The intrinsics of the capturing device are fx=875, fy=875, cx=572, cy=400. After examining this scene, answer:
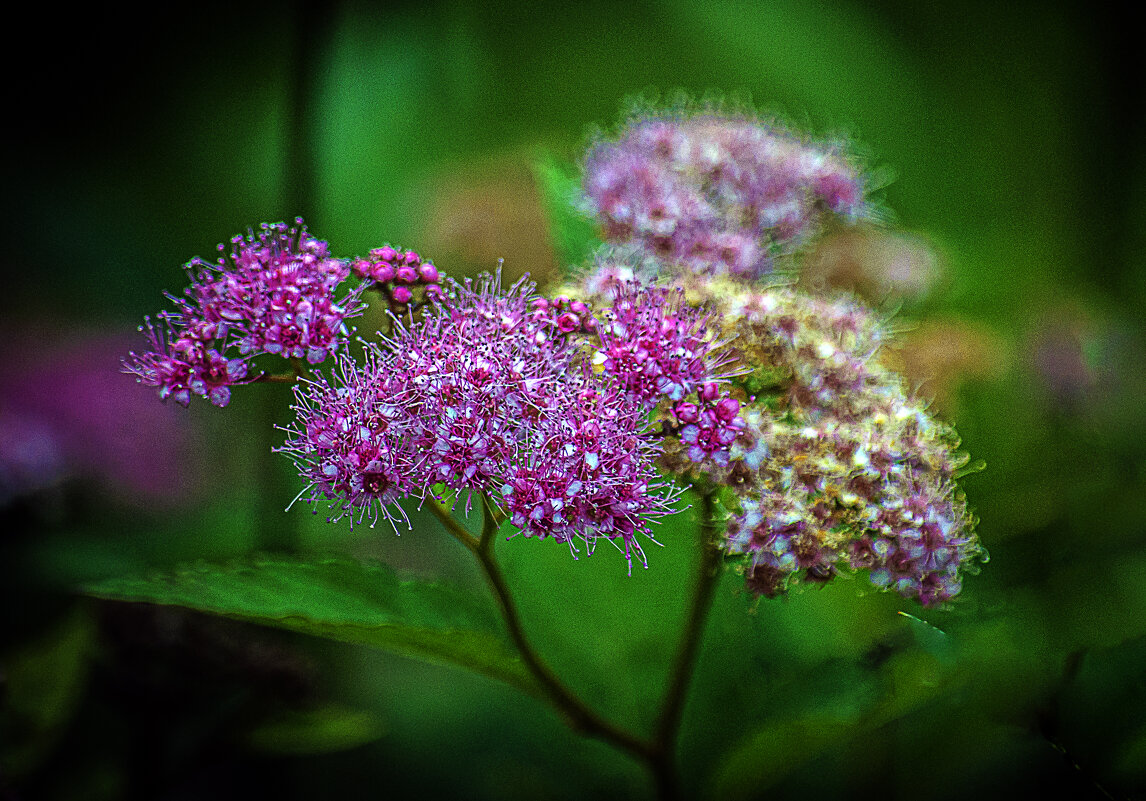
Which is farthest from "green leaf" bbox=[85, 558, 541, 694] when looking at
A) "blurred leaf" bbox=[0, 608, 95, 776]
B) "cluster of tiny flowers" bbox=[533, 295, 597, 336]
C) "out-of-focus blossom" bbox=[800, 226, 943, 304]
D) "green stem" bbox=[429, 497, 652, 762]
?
"out-of-focus blossom" bbox=[800, 226, 943, 304]

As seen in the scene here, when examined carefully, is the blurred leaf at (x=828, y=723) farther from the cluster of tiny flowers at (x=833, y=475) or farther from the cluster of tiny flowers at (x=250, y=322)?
the cluster of tiny flowers at (x=250, y=322)

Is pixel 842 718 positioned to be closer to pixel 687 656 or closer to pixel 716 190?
pixel 687 656

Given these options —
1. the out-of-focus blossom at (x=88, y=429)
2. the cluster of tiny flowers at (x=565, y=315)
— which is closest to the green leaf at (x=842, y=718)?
the cluster of tiny flowers at (x=565, y=315)

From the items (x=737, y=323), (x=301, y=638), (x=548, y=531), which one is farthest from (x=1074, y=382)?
(x=301, y=638)

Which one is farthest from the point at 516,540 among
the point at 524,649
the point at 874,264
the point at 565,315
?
the point at 874,264

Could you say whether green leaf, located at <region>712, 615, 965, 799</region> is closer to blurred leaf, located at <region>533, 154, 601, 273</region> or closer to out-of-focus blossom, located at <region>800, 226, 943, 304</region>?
blurred leaf, located at <region>533, 154, 601, 273</region>

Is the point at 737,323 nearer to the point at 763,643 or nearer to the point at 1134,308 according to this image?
the point at 763,643
